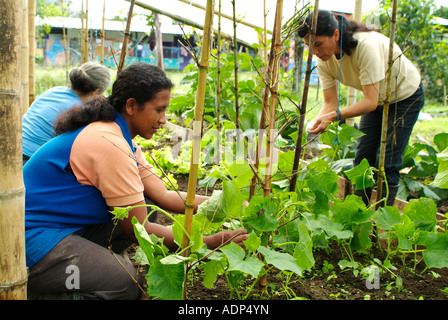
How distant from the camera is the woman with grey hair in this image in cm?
270

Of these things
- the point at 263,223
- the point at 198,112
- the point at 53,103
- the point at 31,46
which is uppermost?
the point at 31,46

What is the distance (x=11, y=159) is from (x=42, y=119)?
1.86m

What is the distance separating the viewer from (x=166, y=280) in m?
1.29

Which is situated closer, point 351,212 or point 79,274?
point 79,274

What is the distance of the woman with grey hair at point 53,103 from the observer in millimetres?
2697

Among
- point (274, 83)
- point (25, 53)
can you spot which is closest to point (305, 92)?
point (274, 83)

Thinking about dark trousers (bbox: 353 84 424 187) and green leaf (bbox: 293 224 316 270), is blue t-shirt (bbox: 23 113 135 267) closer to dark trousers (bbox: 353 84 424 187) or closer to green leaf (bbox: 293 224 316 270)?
green leaf (bbox: 293 224 316 270)

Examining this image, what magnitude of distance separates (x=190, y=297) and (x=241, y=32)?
420 cm

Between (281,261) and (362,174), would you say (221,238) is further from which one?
(362,174)

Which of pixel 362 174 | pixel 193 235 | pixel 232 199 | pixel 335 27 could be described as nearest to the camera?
pixel 193 235

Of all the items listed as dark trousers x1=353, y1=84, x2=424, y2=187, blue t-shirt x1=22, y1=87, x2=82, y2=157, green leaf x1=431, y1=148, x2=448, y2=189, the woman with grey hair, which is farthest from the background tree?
green leaf x1=431, y1=148, x2=448, y2=189

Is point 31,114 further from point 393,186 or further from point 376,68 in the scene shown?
point 393,186

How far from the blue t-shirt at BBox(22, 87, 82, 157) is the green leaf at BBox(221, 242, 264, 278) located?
178cm

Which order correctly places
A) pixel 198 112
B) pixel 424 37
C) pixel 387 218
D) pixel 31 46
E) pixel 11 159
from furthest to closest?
pixel 424 37 → pixel 31 46 → pixel 387 218 → pixel 198 112 → pixel 11 159
